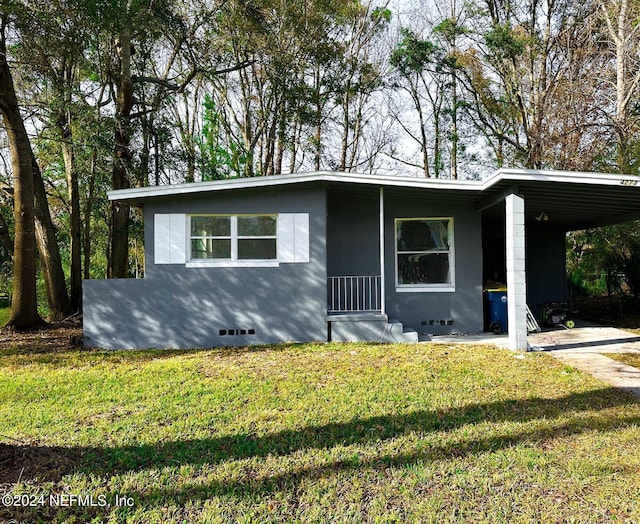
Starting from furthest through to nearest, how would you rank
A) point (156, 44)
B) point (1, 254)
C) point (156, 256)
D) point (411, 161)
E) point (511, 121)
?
point (411, 161) < point (511, 121) < point (1, 254) < point (156, 44) < point (156, 256)

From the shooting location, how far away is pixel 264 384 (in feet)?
15.7

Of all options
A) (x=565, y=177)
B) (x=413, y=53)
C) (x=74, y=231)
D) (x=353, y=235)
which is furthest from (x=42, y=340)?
(x=413, y=53)

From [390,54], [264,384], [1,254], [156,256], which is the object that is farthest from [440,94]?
[1,254]

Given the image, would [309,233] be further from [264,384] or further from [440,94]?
[440,94]

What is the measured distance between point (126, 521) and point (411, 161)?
1866 centimetres

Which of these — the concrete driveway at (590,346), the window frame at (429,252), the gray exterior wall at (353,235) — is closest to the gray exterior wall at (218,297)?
the gray exterior wall at (353,235)

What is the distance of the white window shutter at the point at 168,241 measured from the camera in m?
7.32

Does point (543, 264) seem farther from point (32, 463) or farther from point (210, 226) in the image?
point (32, 463)

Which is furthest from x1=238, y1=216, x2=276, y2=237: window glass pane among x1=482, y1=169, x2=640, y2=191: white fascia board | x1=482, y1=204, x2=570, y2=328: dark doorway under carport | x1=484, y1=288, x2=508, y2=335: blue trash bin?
x1=482, y1=204, x2=570, y2=328: dark doorway under carport

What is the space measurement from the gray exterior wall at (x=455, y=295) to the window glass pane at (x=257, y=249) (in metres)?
2.46

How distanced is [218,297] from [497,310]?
5.38 m

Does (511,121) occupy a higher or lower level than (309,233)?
higher

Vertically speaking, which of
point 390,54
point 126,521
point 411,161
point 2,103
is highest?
point 390,54

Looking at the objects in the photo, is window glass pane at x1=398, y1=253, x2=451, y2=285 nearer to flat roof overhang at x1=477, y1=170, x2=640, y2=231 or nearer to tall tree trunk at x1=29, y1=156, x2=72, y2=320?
flat roof overhang at x1=477, y1=170, x2=640, y2=231
